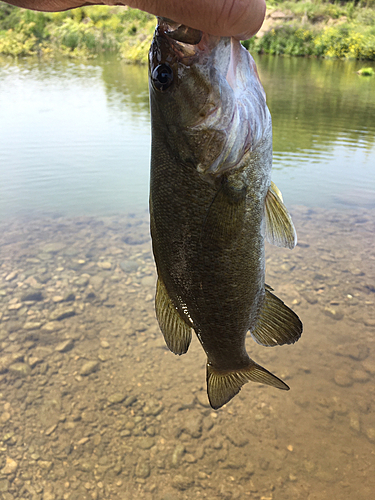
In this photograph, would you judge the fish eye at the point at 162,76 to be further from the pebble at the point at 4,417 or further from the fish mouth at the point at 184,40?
the pebble at the point at 4,417

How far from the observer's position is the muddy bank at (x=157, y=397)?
3982 mm

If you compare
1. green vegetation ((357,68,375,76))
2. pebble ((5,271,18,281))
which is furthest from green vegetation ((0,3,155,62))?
pebble ((5,271,18,281))

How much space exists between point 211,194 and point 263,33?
45.4 metres

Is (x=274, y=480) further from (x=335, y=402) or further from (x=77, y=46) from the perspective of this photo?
(x=77, y=46)

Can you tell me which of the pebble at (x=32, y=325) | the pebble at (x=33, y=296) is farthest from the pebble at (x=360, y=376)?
the pebble at (x=33, y=296)

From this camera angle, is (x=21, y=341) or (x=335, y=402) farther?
(x=21, y=341)

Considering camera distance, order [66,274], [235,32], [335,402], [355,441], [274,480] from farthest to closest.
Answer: [66,274], [335,402], [355,441], [274,480], [235,32]

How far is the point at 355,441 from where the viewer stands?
4254 mm

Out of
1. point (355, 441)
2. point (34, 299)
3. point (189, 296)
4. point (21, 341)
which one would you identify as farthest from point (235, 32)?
point (34, 299)

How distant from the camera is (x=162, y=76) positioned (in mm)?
1526

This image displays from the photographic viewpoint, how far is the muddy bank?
157 inches

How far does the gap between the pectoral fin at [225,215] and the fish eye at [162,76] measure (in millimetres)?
414

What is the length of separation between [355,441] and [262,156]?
12.4ft

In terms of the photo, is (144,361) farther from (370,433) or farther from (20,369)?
(370,433)
